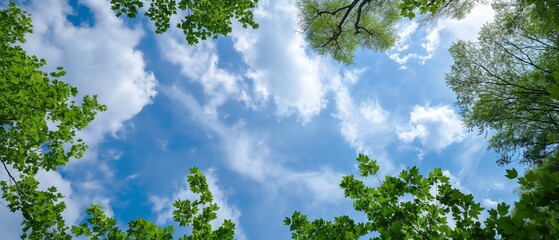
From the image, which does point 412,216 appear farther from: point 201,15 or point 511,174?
point 201,15

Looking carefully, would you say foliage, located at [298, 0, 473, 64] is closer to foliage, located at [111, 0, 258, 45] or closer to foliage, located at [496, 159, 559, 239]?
foliage, located at [111, 0, 258, 45]

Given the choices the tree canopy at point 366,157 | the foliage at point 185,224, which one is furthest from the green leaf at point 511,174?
the foliage at point 185,224

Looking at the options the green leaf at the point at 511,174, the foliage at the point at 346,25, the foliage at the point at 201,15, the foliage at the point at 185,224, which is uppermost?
the foliage at the point at 346,25

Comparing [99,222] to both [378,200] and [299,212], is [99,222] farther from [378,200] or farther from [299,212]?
[378,200]

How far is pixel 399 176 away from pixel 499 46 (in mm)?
10685

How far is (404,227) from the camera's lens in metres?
4.41

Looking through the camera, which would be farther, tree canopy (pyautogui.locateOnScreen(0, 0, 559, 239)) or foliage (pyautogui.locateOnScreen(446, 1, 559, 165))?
foliage (pyautogui.locateOnScreen(446, 1, 559, 165))

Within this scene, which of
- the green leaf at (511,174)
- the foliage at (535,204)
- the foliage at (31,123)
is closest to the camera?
the foliage at (535,204)

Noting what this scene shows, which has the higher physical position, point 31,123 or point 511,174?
point 31,123

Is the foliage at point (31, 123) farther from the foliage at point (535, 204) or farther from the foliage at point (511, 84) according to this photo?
the foliage at point (511, 84)

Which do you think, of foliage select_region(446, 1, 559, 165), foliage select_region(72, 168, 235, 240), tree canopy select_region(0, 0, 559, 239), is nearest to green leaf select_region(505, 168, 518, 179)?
tree canopy select_region(0, 0, 559, 239)

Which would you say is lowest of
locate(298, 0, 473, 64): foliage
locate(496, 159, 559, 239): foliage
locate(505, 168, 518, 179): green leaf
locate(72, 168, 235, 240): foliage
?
locate(496, 159, 559, 239): foliage

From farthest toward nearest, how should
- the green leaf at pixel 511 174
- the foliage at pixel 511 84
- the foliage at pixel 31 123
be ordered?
the foliage at pixel 511 84 → the foliage at pixel 31 123 → the green leaf at pixel 511 174

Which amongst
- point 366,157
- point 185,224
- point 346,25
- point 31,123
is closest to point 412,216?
point 366,157
